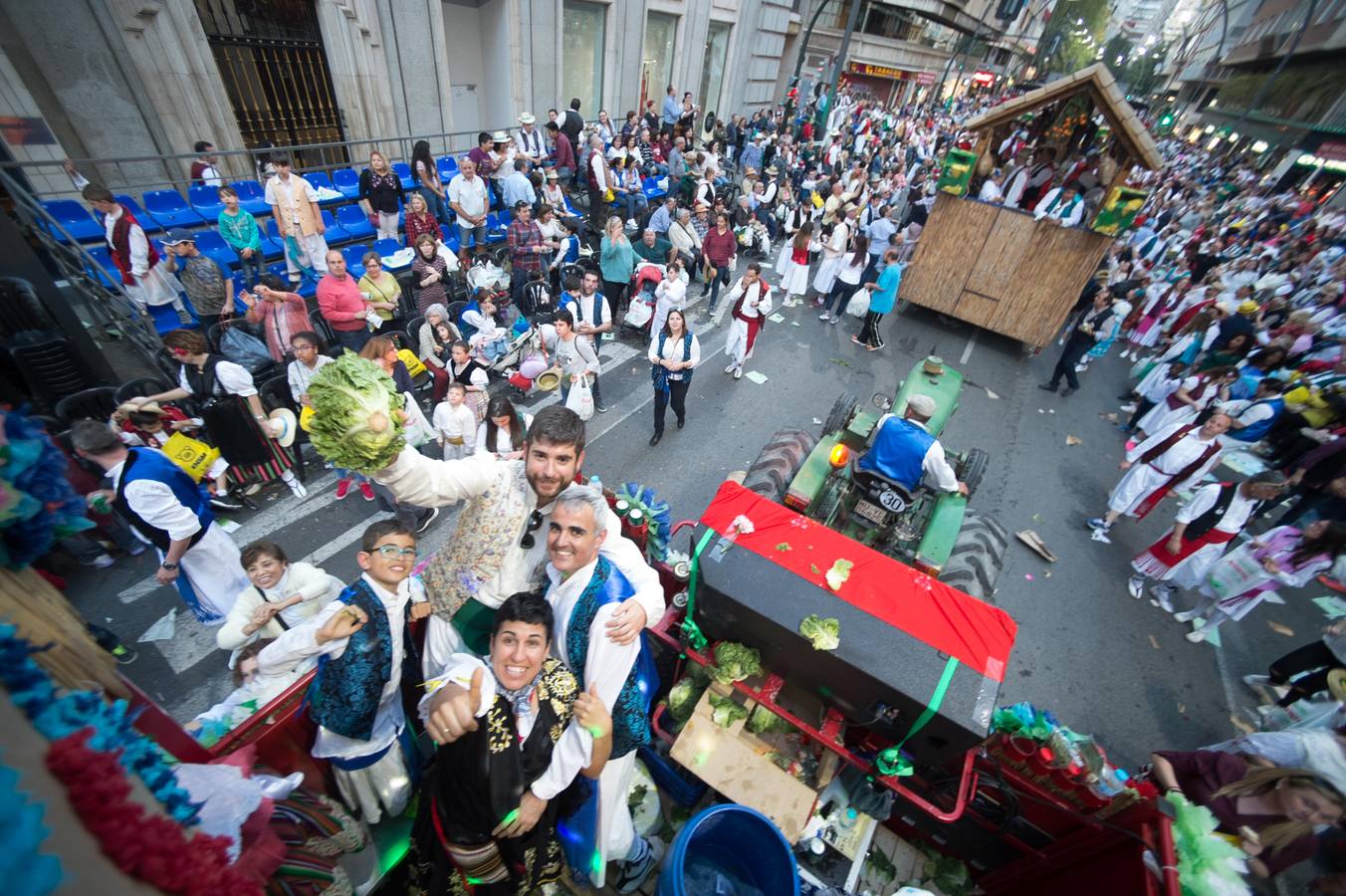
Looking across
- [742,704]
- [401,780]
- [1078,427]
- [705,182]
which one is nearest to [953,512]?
[742,704]

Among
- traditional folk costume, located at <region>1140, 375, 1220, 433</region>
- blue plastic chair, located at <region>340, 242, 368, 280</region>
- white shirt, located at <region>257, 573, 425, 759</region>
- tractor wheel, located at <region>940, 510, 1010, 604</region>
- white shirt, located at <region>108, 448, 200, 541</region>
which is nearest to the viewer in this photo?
white shirt, located at <region>257, 573, 425, 759</region>

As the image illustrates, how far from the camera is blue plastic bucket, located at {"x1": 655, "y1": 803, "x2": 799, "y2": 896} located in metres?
2.62

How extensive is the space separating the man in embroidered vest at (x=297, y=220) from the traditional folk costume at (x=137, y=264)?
1.55 m

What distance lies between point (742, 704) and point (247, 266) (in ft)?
30.0

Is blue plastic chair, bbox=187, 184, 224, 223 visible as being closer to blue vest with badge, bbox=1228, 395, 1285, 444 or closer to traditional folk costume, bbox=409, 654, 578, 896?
traditional folk costume, bbox=409, 654, 578, 896

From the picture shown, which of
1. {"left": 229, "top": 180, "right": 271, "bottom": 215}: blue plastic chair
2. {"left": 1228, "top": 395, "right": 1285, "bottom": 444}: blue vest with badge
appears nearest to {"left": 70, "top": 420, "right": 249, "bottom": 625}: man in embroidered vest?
{"left": 229, "top": 180, "right": 271, "bottom": 215}: blue plastic chair

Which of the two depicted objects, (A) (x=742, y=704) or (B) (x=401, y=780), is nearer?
(B) (x=401, y=780)

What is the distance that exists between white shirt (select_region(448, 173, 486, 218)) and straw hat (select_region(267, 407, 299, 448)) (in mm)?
5245

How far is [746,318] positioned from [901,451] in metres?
4.35

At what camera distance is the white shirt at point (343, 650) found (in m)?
2.57

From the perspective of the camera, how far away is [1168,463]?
20.2 feet

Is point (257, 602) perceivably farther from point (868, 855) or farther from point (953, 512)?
point (953, 512)

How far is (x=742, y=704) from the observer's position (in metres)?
3.59

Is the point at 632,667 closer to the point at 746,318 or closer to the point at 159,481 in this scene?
the point at 159,481
